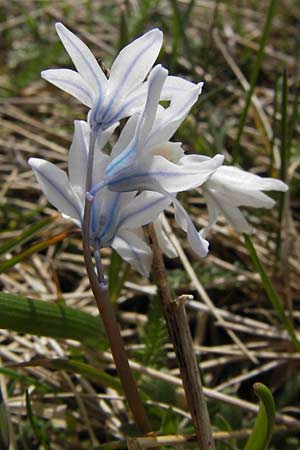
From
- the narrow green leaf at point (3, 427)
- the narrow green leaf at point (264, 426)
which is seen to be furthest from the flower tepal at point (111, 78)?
the narrow green leaf at point (3, 427)

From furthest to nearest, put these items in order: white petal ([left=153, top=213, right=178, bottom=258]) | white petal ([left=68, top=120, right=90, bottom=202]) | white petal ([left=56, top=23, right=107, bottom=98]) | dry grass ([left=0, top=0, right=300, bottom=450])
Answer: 1. dry grass ([left=0, top=0, right=300, bottom=450])
2. white petal ([left=153, top=213, right=178, bottom=258])
3. white petal ([left=68, top=120, right=90, bottom=202])
4. white petal ([left=56, top=23, right=107, bottom=98])

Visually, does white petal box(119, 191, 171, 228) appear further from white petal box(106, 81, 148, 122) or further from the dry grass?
the dry grass

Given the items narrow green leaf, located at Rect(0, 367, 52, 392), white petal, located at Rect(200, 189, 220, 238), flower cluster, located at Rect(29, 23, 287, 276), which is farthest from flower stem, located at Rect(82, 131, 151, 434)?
narrow green leaf, located at Rect(0, 367, 52, 392)

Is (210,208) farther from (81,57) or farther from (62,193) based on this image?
(81,57)

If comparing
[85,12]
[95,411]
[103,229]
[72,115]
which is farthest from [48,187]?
[85,12]

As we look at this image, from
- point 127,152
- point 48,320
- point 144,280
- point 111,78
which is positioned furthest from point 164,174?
point 144,280
